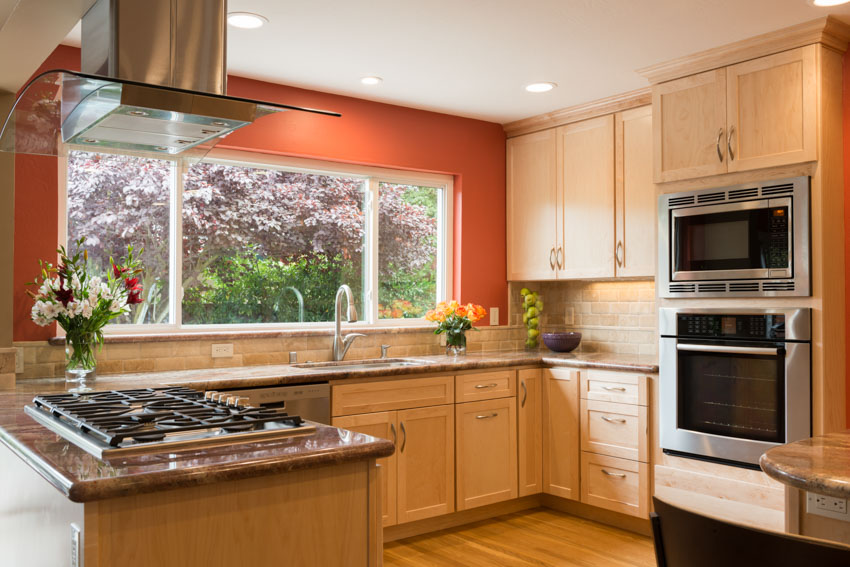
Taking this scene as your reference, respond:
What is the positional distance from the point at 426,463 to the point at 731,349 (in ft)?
5.27

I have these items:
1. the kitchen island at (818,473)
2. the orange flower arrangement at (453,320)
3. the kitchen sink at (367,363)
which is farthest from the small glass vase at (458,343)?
the kitchen island at (818,473)

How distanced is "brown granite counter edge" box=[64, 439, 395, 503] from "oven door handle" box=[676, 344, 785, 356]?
223 cm

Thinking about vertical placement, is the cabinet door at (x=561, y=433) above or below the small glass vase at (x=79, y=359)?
below

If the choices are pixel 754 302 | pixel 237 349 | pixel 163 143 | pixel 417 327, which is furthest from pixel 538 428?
pixel 163 143

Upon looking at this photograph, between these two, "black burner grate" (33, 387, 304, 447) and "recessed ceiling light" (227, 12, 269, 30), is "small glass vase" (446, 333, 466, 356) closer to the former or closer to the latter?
"recessed ceiling light" (227, 12, 269, 30)

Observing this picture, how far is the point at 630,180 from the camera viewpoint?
427 cm

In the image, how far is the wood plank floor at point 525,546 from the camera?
3.50m

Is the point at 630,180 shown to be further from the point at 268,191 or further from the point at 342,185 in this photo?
the point at 268,191

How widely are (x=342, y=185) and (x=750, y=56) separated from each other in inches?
90.4

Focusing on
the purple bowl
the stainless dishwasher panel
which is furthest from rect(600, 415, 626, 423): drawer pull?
the stainless dishwasher panel

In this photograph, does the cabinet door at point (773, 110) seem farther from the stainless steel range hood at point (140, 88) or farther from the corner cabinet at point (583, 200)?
the stainless steel range hood at point (140, 88)

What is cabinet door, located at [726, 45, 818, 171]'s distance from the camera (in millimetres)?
3217

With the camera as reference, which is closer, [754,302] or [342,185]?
[754,302]

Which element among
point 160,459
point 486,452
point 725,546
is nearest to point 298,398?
point 486,452
